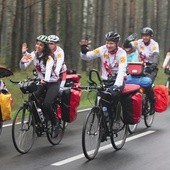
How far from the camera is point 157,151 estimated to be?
8.36m

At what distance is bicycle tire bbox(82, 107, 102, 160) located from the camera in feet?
24.5

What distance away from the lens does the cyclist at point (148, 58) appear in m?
10.7

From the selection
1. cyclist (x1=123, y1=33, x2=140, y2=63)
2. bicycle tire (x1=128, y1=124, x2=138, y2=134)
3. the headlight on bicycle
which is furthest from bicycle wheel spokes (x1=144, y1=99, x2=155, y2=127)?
the headlight on bicycle

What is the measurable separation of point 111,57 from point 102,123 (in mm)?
1276

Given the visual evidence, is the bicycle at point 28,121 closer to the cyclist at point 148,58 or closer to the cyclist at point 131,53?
the cyclist at point 148,58

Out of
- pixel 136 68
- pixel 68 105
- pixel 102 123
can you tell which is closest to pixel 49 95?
pixel 68 105

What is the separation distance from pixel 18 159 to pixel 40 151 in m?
0.67

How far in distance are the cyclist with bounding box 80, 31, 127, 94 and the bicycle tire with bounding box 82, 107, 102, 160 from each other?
21.7 inches

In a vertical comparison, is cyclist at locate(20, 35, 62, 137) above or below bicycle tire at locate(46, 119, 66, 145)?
above

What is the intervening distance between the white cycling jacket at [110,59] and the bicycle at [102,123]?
1.06 ft

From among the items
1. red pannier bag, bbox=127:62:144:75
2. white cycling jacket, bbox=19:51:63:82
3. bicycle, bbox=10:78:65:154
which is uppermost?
white cycling jacket, bbox=19:51:63:82

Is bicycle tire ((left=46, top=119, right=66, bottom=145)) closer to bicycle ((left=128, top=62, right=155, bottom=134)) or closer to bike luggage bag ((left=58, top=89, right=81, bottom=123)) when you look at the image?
bike luggage bag ((left=58, top=89, right=81, bottom=123))

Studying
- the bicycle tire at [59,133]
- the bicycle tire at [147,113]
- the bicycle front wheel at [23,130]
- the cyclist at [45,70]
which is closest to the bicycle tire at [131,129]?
the bicycle tire at [147,113]

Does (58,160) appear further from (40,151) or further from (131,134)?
(131,134)
